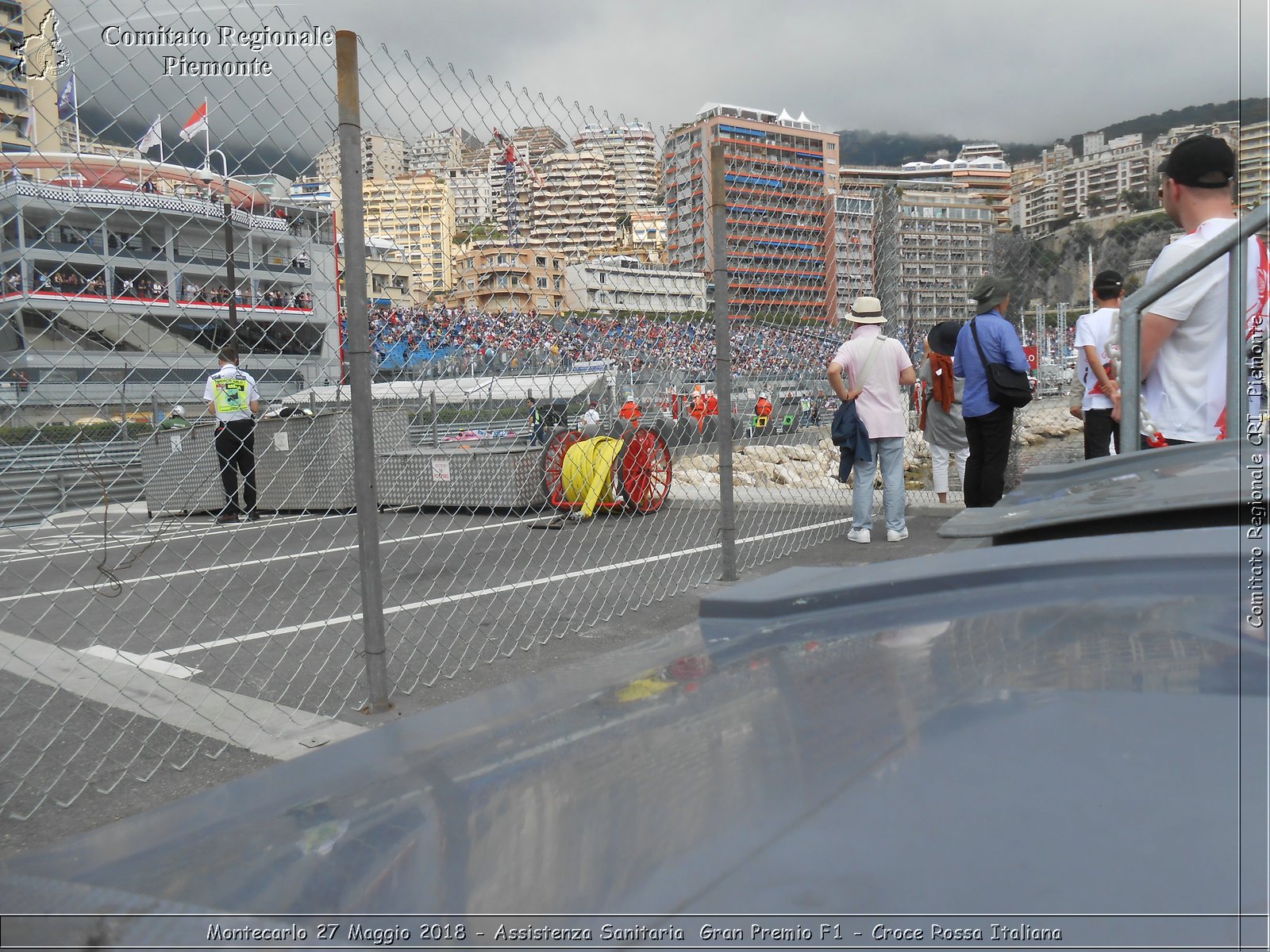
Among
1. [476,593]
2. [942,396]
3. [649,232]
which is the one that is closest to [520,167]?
[649,232]

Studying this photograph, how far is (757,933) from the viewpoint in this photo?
70 centimetres

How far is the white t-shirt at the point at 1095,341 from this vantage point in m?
5.86

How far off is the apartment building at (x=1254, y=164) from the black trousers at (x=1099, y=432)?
3040 mm

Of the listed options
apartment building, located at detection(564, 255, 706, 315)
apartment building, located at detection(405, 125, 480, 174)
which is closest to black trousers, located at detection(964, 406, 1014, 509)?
apartment building, located at detection(564, 255, 706, 315)

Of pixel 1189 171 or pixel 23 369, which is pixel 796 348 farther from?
pixel 23 369

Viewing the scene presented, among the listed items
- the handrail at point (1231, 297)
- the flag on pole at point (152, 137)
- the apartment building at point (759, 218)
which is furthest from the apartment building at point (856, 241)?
the flag on pole at point (152, 137)

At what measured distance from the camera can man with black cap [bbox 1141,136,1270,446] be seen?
3.16 meters

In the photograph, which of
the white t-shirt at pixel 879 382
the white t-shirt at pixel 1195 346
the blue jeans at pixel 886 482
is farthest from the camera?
the blue jeans at pixel 886 482

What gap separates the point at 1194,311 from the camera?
3217 millimetres

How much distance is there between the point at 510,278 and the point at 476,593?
7.81 feet

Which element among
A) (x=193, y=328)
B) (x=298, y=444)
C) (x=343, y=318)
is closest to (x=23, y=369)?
(x=193, y=328)

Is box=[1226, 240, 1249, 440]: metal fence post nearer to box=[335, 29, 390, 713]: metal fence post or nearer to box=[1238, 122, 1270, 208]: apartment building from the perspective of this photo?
box=[1238, 122, 1270, 208]: apartment building

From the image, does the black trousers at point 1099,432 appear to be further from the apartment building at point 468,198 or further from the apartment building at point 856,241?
the apartment building at point 468,198

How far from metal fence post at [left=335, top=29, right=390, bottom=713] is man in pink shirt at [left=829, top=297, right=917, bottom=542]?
4.12m
